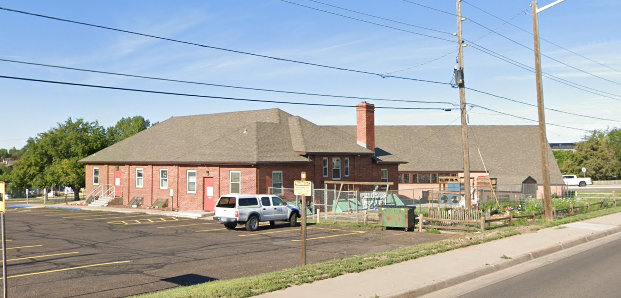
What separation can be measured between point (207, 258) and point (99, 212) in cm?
2463

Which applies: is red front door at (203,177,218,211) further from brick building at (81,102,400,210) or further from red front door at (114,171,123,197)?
red front door at (114,171,123,197)

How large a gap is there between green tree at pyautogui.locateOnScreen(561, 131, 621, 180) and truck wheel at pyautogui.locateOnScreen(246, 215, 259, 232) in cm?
7738

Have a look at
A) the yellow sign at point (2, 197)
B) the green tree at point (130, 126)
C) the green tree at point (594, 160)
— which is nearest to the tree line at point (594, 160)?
the green tree at point (594, 160)

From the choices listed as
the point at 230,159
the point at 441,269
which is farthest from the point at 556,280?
the point at 230,159

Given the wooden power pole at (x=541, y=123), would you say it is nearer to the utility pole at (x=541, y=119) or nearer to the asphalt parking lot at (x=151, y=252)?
the utility pole at (x=541, y=119)

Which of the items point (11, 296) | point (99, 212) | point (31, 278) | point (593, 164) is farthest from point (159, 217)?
point (593, 164)

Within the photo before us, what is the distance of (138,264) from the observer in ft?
50.4

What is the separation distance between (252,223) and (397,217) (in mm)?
7053

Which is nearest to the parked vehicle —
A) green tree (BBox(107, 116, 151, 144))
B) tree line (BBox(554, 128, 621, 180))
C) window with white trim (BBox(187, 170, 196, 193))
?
window with white trim (BBox(187, 170, 196, 193))

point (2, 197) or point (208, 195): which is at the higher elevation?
point (2, 197)

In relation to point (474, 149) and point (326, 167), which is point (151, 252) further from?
point (474, 149)

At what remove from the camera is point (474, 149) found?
180ft

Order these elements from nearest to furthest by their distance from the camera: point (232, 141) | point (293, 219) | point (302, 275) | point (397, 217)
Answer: point (302, 275) → point (397, 217) → point (293, 219) → point (232, 141)

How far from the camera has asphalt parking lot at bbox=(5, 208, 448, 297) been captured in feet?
42.0
